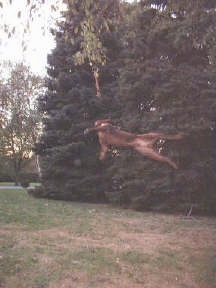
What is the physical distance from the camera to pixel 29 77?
31.9 metres

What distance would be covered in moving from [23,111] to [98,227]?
74.5ft

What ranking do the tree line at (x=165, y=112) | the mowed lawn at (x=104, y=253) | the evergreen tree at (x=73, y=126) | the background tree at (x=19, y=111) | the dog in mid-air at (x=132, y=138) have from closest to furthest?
the dog in mid-air at (x=132, y=138), the mowed lawn at (x=104, y=253), the tree line at (x=165, y=112), the evergreen tree at (x=73, y=126), the background tree at (x=19, y=111)

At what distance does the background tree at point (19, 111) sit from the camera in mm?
30781

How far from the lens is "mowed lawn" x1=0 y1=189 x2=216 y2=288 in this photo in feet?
19.4

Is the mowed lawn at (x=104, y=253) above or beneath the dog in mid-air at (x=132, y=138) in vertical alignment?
beneath

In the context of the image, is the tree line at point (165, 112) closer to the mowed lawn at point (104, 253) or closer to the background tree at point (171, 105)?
the background tree at point (171, 105)

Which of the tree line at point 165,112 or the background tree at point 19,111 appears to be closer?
the tree line at point 165,112

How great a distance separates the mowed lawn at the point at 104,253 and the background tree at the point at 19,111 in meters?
20.5

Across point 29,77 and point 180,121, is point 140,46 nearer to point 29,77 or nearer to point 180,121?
point 180,121

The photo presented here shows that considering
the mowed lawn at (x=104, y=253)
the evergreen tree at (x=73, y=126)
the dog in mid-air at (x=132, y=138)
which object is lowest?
the mowed lawn at (x=104, y=253)

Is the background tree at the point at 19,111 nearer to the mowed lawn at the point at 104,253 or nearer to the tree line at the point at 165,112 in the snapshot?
the tree line at the point at 165,112

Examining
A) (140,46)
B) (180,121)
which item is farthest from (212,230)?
(140,46)

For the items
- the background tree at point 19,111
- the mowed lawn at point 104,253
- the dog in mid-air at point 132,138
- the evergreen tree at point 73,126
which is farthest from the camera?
the background tree at point 19,111

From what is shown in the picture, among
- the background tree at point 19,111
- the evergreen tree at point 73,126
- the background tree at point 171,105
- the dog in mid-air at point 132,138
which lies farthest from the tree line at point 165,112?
the background tree at point 19,111
